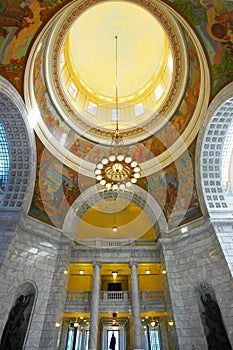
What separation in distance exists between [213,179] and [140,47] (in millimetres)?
9715

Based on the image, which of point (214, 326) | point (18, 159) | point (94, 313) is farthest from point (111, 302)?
point (18, 159)

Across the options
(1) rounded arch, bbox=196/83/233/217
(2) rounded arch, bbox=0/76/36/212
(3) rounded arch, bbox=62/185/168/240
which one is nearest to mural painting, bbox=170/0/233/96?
(1) rounded arch, bbox=196/83/233/217

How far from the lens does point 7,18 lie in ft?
22.2

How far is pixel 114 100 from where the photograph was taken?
1507 centimetres

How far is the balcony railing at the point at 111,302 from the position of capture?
11.0 m

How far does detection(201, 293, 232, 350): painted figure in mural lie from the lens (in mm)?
7735

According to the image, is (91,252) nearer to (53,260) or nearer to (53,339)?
(53,260)

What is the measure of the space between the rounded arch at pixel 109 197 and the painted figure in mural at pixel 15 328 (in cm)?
368

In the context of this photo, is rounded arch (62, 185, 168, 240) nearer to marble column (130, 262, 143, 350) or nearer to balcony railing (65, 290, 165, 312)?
marble column (130, 262, 143, 350)

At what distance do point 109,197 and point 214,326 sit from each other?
29.0 feet

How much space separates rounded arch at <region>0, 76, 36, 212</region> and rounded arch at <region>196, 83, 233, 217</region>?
798cm

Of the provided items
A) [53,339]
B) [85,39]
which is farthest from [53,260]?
[85,39]

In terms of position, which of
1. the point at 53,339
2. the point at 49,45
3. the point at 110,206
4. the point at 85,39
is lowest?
the point at 53,339

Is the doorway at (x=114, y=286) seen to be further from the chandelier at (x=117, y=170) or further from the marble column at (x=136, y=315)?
the chandelier at (x=117, y=170)
